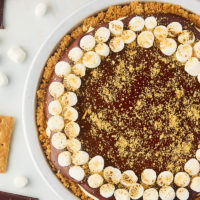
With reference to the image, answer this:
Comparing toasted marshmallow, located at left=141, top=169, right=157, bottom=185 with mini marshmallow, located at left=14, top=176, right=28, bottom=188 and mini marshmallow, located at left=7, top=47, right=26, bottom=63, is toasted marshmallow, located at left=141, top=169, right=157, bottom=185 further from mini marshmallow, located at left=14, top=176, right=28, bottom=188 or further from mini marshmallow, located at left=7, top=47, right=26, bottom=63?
mini marshmallow, located at left=7, top=47, right=26, bottom=63

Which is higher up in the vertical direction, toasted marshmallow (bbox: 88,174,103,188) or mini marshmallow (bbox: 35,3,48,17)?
mini marshmallow (bbox: 35,3,48,17)

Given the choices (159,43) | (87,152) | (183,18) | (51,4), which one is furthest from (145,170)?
(51,4)

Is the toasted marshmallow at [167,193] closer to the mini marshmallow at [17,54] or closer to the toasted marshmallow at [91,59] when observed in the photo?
the toasted marshmallow at [91,59]

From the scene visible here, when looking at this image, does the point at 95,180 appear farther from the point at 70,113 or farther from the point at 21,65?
the point at 21,65

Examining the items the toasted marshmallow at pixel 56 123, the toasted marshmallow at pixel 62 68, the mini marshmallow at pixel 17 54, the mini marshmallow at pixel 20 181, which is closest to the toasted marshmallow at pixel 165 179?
the toasted marshmallow at pixel 56 123

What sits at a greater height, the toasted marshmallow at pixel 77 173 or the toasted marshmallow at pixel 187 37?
the toasted marshmallow at pixel 187 37

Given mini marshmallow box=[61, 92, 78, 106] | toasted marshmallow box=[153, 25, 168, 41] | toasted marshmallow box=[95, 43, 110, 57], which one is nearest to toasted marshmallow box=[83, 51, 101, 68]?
toasted marshmallow box=[95, 43, 110, 57]

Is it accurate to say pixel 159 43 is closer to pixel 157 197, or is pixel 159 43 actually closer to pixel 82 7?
pixel 82 7
